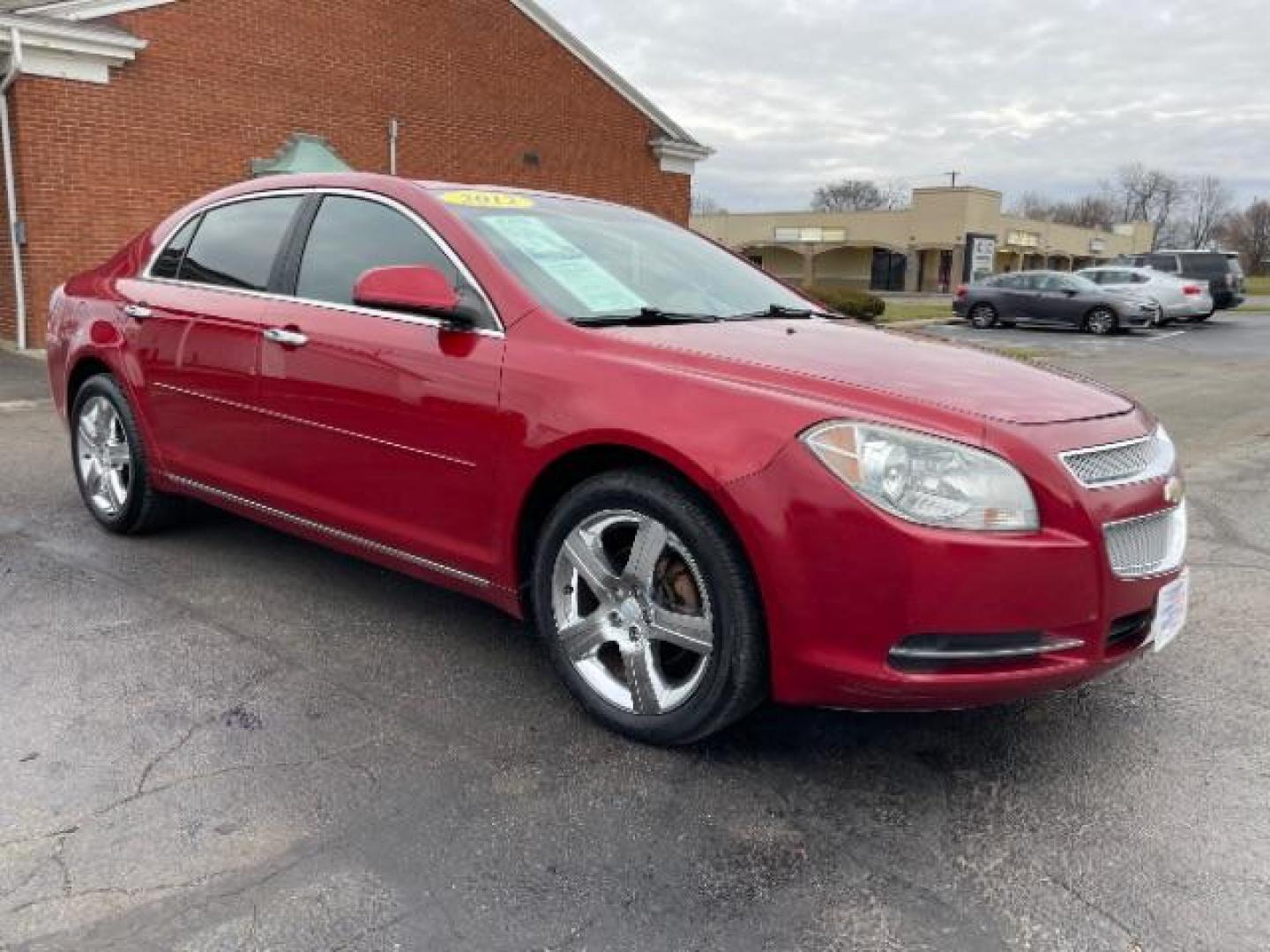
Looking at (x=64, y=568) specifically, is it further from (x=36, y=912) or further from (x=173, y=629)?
(x=36, y=912)

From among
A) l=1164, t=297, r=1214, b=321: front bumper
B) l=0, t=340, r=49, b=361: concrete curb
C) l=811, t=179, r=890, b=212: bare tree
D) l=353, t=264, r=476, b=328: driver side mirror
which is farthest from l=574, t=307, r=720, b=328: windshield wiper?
l=811, t=179, r=890, b=212: bare tree

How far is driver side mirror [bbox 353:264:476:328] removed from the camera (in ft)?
10.8

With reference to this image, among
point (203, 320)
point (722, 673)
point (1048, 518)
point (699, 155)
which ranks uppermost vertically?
point (699, 155)

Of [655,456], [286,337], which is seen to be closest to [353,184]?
[286,337]

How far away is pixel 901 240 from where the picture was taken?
4962cm

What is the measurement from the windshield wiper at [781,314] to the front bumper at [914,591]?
4.01 feet

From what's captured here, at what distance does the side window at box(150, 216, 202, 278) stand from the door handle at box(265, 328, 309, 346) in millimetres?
1048

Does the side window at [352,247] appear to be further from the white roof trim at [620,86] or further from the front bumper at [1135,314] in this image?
the front bumper at [1135,314]

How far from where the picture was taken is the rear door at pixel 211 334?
4180mm

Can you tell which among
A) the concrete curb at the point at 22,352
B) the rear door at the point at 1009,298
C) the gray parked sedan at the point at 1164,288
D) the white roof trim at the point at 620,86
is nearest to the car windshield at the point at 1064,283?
the rear door at the point at 1009,298

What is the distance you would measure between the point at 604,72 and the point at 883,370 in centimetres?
1628

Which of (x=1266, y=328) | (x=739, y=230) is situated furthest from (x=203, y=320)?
(x=739, y=230)

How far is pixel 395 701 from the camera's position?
133 inches

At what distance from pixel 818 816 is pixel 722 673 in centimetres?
44
